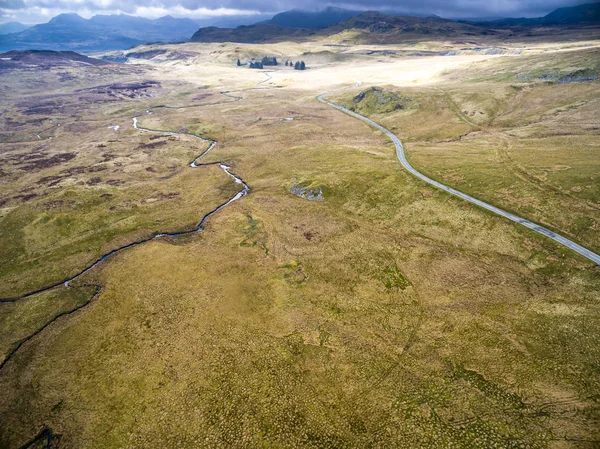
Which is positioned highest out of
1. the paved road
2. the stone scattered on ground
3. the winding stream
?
the paved road

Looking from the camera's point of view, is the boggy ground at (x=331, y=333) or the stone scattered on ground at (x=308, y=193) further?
the stone scattered on ground at (x=308, y=193)

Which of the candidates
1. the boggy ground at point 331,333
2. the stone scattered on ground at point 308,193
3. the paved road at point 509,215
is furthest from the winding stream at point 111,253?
the paved road at point 509,215

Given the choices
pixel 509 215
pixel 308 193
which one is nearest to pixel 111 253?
pixel 308 193

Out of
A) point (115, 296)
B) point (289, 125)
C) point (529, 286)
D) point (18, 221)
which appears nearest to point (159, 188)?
point (18, 221)

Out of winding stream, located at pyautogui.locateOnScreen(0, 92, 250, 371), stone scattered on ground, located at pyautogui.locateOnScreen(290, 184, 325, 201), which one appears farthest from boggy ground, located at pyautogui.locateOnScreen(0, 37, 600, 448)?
stone scattered on ground, located at pyautogui.locateOnScreen(290, 184, 325, 201)

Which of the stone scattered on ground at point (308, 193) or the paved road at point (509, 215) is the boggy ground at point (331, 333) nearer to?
the paved road at point (509, 215)

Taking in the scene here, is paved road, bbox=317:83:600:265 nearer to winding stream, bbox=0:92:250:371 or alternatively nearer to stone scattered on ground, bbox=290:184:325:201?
stone scattered on ground, bbox=290:184:325:201

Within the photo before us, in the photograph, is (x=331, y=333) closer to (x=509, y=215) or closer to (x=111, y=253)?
(x=509, y=215)

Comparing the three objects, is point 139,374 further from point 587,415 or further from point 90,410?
point 587,415

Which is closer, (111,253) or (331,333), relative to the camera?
(331,333)
